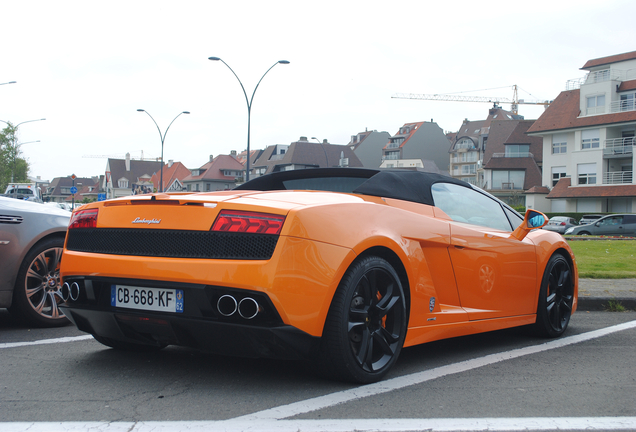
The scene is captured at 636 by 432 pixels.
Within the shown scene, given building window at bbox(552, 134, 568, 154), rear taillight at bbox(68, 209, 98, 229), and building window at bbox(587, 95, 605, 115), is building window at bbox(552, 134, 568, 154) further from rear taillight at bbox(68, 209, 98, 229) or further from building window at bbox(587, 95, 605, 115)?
rear taillight at bbox(68, 209, 98, 229)

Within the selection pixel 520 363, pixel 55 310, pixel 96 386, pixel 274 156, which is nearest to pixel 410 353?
pixel 520 363

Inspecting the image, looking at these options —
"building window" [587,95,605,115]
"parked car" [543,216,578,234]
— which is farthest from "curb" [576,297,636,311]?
"building window" [587,95,605,115]

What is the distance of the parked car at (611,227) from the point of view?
3434 centimetres

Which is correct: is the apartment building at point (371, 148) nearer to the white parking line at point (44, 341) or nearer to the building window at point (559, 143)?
the building window at point (559, 143)

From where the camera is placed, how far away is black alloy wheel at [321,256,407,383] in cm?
319

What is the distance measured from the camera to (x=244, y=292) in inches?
117

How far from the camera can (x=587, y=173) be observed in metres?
53.2

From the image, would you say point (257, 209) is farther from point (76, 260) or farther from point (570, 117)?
point (570, 117)

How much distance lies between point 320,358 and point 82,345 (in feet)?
7.01

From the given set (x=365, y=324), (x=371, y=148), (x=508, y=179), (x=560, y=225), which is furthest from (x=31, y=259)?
(x=371, y=148)

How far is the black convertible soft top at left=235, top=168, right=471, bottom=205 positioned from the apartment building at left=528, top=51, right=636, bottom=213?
50.7 m

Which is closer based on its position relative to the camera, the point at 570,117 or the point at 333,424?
the point at 333,424

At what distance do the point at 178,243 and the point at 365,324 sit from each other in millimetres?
1112

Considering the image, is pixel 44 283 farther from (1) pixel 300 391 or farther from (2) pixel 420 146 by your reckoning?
(2) pixel 420 146
